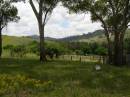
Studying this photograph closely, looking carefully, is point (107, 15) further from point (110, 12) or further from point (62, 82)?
point (62, 82)

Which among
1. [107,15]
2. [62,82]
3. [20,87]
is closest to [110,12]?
[107,15]

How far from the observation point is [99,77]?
36.9m

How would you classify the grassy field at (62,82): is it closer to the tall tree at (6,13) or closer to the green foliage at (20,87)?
the green foliage at (20,87)

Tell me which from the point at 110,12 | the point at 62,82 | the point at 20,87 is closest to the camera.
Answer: the point at 20,87

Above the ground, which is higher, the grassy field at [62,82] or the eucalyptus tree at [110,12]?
the eucalyptus tree at [110,12]

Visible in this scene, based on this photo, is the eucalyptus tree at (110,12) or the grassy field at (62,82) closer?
the grassy field at (62,82)

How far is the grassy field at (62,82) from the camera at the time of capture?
85.4ft

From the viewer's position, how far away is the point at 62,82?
33.8 meters

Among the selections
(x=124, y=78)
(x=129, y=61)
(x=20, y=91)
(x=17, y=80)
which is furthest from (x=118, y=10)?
(x=20, y=91)

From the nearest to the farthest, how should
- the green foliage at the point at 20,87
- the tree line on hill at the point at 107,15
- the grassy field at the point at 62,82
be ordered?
the green foliage at the point at 20,87
the grassy field at the point at 62,82
the tree line on hill at the point at 107,15

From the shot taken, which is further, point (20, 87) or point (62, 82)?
point (62, 82)

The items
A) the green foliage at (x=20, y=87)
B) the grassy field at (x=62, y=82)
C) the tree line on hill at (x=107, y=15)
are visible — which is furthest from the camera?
the tree line on hill at (x=107, y=15)

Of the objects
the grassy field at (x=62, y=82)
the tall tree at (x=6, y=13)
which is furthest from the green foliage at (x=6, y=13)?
the grassy field at (x=62, y=82)

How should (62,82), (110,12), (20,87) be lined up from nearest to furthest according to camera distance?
(20,87) → (62,82) → (110,12)
